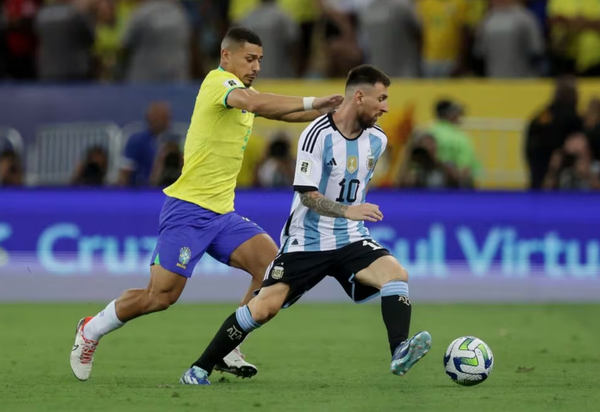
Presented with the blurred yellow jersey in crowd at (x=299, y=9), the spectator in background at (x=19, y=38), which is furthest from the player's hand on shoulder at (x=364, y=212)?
the spectator in background at (x=19, y=38)

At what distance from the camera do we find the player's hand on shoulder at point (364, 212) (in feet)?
29.1

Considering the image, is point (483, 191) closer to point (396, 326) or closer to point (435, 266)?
point (435, 266)

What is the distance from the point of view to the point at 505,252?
16.7 meters

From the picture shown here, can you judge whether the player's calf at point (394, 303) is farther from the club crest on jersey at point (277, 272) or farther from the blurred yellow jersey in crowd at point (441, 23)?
the blurred yellow jersey in crowd at point (441, 23)

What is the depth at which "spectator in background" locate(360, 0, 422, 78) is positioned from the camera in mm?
18469

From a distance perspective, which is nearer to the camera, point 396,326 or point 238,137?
point 396,326

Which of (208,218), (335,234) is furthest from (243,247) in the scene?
(335,234)

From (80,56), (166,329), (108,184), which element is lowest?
(166,329)

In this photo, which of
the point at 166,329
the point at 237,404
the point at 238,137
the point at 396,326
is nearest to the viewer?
the point at 237,404

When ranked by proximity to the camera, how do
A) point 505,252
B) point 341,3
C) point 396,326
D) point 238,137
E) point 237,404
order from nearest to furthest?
1. point 237,404
2. point 396,326
3. point 238,137
4. point 505,252
5. point 341,3

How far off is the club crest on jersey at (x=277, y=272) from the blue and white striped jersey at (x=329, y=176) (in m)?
0.15

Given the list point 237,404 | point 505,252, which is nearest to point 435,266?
point 505,252

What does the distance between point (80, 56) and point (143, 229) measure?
12.1 feet

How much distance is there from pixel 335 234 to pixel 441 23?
9863 millimetres
